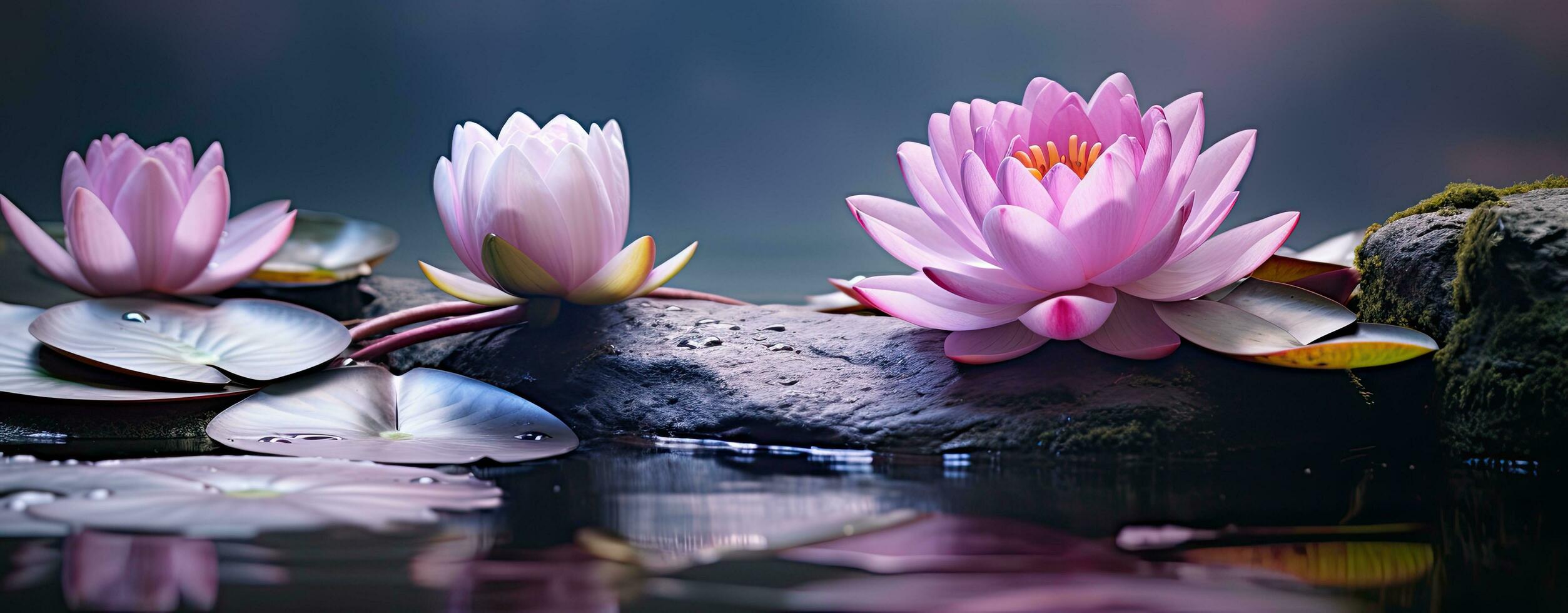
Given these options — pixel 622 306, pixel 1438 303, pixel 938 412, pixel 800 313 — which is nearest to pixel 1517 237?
pixel 1438 303

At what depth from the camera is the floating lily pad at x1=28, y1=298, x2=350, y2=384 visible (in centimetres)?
68

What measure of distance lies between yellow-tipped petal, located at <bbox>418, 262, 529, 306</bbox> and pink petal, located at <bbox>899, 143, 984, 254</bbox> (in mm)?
363

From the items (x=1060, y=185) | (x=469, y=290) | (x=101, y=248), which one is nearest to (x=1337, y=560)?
(x=1060, y=185)

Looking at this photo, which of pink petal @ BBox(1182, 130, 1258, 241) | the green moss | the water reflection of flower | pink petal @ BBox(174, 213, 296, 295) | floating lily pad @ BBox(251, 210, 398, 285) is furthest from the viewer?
floating lily pad @ BBox(251, 210, 398, 285)

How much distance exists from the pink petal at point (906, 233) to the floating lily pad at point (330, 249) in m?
0.75

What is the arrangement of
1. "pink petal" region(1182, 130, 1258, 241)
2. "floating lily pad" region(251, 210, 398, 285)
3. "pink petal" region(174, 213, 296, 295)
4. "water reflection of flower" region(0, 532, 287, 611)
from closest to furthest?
"water reflection of flower" region(0, 532, 287, 611) < "pink petal" region(1182, 130, 1258, 241) < "pink petal" region(174, 213, 296, 295) < "floating lily pad" region(251, 210, 398, 285)

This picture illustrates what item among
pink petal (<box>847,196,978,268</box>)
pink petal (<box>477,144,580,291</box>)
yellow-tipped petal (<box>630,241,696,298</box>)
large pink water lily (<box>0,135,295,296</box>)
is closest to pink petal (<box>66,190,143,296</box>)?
large pink water lily (<box>0,135,295,296</box>)

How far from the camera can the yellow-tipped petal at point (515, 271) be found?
2.26 feet

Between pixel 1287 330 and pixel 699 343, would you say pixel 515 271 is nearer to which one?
pixel 699 343

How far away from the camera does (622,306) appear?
0.84 m

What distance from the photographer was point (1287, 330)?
1.93ft

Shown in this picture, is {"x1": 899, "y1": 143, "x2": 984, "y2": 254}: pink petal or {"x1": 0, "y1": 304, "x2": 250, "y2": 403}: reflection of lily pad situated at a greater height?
{"x1": 899, "y1": 143, "x2": 984, "y2": 254}: pink petal

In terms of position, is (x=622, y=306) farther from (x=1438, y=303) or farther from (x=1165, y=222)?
(x=1438, y=303)

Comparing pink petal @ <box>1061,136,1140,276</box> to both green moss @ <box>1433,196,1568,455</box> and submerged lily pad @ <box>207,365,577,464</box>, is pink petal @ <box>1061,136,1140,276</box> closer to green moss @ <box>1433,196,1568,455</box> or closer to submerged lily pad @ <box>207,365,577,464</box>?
green moss @ <box>1433,196,1568,455</box>
